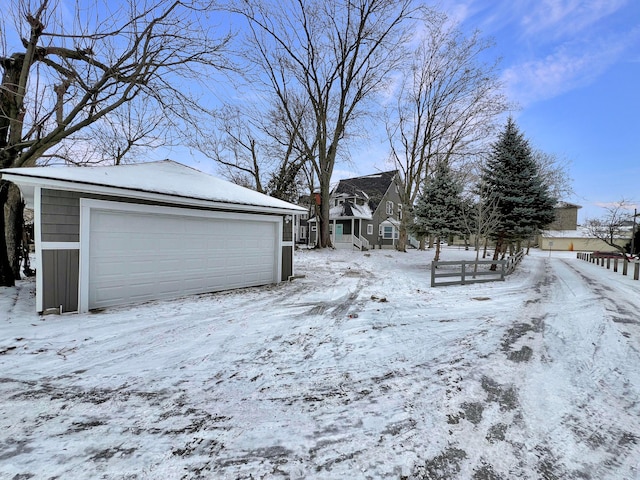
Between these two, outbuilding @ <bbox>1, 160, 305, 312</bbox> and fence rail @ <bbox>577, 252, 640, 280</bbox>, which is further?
fence rail @ <bbox>577, 252, 640, 280</bbox>

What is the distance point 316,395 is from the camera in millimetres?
3008

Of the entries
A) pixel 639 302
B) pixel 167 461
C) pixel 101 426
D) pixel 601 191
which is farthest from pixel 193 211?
pixel 601 191

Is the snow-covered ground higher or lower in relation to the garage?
lower

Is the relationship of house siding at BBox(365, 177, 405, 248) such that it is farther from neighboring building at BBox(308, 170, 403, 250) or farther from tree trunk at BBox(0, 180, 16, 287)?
tree trunk at BBox(0, 180, 16, 287)

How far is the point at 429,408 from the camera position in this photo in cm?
279

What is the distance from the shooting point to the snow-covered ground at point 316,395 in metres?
2.12

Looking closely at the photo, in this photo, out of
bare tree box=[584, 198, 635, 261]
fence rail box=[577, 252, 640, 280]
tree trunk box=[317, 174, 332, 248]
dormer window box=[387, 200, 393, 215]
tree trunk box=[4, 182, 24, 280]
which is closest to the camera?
tree trunk box=[4, 182, 24, 280]

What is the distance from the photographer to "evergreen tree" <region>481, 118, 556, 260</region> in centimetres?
1265

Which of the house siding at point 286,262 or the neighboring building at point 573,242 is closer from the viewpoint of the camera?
the house siding at point 286,262

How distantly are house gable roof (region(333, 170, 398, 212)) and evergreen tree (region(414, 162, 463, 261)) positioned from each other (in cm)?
1293

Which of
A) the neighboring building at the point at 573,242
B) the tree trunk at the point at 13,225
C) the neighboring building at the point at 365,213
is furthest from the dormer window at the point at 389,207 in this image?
the tree trunk at the point at 13,225

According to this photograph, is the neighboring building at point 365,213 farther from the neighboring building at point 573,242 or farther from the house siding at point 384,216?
the neighboring building at point 573,242

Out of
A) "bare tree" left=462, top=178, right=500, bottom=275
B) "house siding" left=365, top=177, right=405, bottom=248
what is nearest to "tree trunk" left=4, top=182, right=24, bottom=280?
"bare tree" left=462, top=178, right=500, bottom=275

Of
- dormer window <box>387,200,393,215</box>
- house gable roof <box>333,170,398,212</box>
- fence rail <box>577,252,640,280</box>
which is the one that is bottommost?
fence rail <box>577,252,640,280</box>
